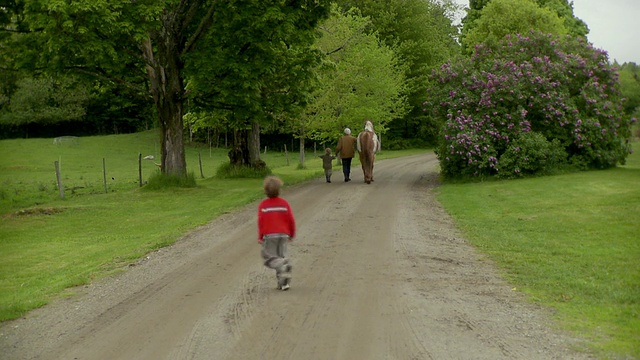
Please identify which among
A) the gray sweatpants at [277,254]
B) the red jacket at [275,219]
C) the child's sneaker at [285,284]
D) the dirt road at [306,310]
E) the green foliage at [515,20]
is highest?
the green foliage at [515,20]

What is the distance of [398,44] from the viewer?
63844 millimetres

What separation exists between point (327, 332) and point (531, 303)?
2.78 m

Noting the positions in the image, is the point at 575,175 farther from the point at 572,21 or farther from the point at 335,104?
the point at 572,21

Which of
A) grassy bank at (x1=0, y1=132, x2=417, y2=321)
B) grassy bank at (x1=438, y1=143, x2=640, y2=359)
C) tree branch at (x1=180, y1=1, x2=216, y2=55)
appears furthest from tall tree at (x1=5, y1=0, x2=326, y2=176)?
grassy bank at (x1=438, y1=143, x2=640, y2=359)

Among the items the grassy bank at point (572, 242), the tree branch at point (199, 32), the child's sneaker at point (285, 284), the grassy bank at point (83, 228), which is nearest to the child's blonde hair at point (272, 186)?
the child's sneaker at point (285, 284)

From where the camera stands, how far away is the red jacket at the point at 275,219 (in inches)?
340

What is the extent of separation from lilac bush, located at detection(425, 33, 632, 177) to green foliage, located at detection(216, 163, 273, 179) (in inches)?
351

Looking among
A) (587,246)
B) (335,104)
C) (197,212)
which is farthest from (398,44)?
(587,246)

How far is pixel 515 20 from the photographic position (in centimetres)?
5234

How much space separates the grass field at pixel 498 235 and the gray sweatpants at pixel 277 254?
10.1ft

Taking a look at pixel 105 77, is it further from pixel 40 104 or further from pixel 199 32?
pixel 40 104

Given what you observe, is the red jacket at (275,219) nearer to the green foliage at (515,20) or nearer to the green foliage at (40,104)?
the green foliage at (515,20)

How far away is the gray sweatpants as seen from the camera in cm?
848

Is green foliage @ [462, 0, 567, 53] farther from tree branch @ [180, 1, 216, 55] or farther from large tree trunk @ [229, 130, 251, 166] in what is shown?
tree branch @ [180, 1, 216, 55]
